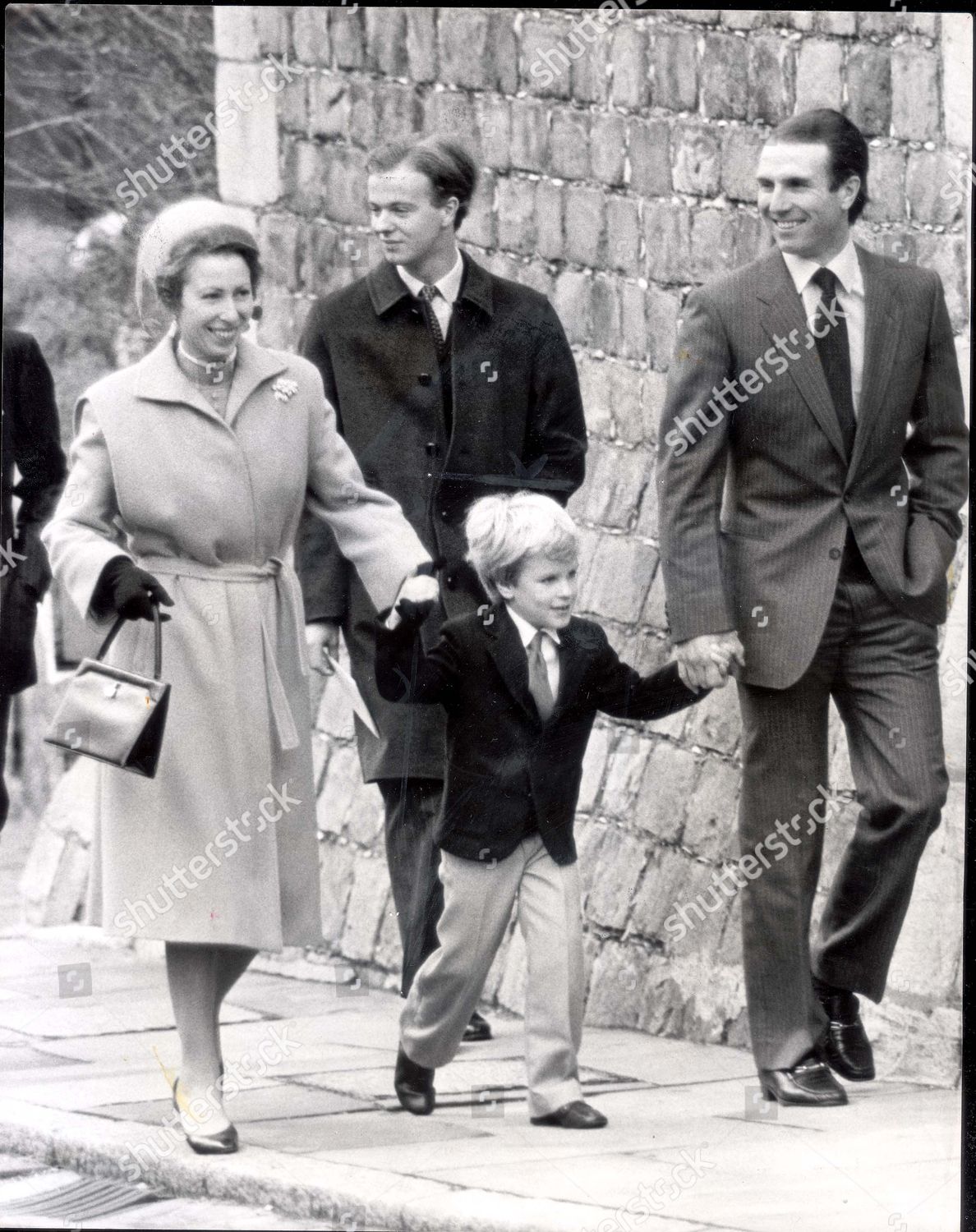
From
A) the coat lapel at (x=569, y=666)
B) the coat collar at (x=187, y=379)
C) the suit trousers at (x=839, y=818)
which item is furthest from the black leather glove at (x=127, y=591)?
the suit trousers at (x=839, y=818)

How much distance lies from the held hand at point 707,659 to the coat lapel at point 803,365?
18.4 inches

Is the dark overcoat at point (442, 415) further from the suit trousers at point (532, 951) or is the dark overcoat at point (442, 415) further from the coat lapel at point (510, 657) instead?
the suit trousers at point (532, 951)

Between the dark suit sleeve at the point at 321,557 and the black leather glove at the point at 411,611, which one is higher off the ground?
the dark suit sleeve at the point at 321,557

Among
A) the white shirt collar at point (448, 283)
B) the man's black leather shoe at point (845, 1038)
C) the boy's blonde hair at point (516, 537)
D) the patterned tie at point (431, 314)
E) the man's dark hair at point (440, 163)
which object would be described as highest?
the man's dark hair at point (440, 163)

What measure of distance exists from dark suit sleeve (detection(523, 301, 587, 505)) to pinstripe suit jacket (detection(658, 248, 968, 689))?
0.25 meters

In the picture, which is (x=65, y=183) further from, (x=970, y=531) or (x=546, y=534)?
(x=970, y=531)

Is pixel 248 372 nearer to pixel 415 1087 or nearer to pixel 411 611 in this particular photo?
pixel 411 611

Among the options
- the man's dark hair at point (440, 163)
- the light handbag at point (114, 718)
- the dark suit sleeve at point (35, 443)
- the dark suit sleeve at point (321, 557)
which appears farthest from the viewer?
the dark suit sleeve at point (35, 443)

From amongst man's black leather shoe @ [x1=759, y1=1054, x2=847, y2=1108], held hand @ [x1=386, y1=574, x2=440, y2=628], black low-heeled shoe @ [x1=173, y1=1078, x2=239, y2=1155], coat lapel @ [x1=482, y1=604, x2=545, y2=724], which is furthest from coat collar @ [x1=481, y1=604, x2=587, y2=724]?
black low-heeled shoe @ [x1=173, y1=1078, x2=239, y2=1155]

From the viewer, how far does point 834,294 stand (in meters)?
6.06

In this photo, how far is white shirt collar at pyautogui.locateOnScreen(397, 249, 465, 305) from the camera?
20.4ft

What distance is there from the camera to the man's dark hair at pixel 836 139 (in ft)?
19.7

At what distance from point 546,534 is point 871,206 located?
101 cm

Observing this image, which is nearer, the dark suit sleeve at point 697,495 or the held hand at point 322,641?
the dark suit sleeve at point 697,495
